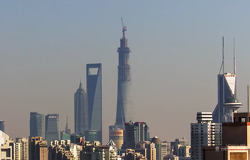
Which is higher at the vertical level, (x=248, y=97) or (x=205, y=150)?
(x=248, y=97)

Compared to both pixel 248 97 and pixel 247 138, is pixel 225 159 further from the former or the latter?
pixel 248 97

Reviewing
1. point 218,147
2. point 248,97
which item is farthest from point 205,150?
point 248,97

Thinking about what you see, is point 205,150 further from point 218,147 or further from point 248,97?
point 248,97

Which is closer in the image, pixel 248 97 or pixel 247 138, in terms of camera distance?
pixel 247 138

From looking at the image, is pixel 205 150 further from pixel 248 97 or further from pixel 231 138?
pixel 248 97

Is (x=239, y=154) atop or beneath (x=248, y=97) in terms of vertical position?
beneath

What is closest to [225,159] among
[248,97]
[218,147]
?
[218,147]

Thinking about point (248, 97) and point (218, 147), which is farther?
point (248, 97)
